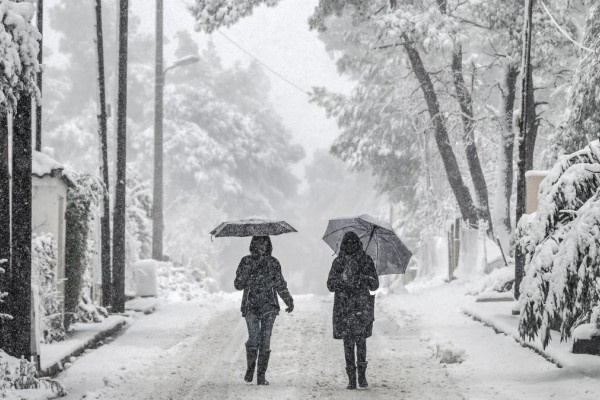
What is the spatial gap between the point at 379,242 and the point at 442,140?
47.4 feet

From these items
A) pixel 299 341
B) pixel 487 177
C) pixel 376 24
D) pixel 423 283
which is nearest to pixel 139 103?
pixel 487 177

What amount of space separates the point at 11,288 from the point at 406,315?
31.9 ft

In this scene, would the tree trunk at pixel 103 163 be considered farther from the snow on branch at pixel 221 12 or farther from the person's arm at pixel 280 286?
the person's arm at pixel 280 286

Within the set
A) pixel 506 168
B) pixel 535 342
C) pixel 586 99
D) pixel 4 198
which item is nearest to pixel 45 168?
pixel 4 198

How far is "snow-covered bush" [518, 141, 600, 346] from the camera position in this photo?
931 centimetres

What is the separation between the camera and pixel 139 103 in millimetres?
55125

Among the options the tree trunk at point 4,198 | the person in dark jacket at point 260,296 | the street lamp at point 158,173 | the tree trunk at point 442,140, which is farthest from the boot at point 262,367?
the street lamp at point 158,173

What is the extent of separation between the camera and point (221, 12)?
22828mm

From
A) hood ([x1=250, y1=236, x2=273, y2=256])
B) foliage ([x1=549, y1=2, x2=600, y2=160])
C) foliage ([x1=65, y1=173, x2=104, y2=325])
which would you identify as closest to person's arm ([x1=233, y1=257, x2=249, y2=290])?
hood ([x1=250, y1=236, x2=273, y2=256])

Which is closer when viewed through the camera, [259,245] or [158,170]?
[259,245]

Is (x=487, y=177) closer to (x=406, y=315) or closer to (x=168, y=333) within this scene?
(x=406, y=315)

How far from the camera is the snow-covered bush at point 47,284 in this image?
1267cm

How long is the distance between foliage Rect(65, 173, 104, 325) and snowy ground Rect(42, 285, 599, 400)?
1106 millimetres

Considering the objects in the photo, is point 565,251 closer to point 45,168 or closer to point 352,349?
point 352,349
